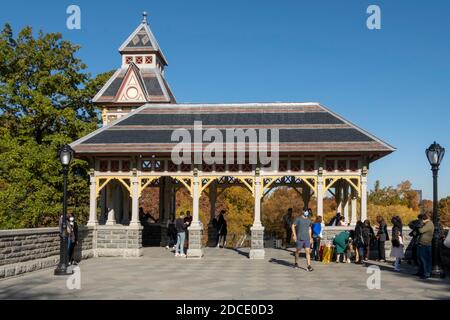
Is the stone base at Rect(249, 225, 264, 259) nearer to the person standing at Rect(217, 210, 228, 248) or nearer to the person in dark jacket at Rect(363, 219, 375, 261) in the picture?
the person in dark jacket at Rect(363, 219, 375, 261)

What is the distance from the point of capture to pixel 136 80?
31203mm

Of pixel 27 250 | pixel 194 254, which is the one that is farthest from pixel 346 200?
pixel 27 250

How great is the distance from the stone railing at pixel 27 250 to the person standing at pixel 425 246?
1083 cm

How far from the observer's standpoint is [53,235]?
18141mm

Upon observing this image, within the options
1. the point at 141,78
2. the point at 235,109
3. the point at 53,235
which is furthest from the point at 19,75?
the point at 53,235

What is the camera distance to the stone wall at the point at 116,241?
22.4 metres

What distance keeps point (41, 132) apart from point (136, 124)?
13.4 meters

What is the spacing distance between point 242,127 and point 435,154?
9706 mm

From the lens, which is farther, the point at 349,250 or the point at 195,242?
the point at 195,242

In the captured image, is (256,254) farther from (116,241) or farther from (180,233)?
(116,241)

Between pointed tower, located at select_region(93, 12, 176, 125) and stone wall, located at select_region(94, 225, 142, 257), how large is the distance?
9762mm

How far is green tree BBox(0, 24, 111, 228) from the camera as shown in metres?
32.1

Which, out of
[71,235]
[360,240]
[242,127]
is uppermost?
[242,127]

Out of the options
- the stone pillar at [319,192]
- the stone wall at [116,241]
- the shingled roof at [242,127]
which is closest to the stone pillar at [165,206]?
the shingled roof at [242,127]
